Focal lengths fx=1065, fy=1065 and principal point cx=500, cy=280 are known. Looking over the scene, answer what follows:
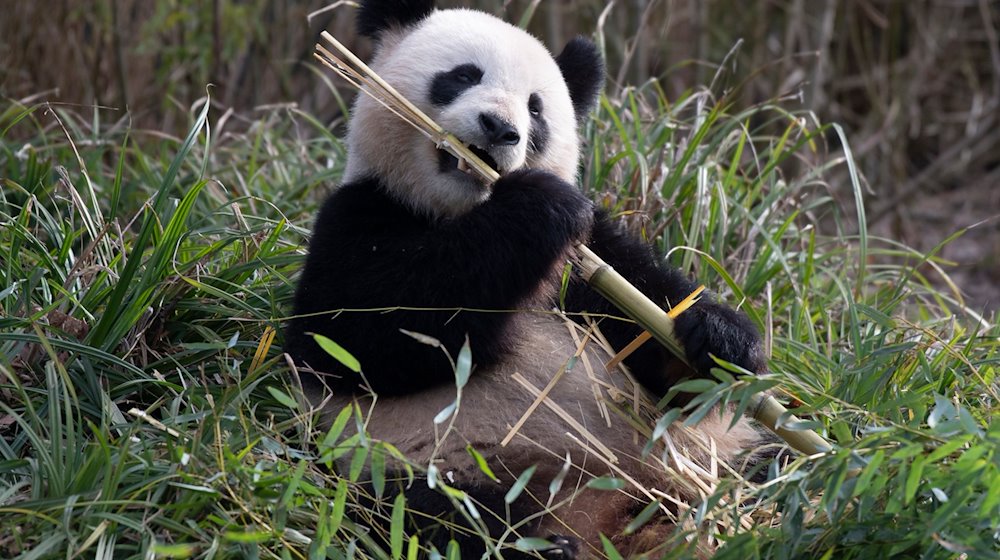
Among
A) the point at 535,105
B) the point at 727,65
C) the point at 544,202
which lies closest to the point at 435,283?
the point at 544,202

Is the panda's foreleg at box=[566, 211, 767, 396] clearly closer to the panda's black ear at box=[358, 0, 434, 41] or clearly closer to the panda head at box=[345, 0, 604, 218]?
the panda head at box=[345, 0, 604, 218]

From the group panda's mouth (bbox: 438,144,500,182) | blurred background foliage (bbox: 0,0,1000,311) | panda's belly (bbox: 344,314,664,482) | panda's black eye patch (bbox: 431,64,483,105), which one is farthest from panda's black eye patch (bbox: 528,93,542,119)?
blurred background foliage (bbox: 0,0,1000,311)

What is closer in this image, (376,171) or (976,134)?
(376,171)

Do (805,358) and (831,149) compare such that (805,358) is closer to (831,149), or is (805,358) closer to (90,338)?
(90,338)

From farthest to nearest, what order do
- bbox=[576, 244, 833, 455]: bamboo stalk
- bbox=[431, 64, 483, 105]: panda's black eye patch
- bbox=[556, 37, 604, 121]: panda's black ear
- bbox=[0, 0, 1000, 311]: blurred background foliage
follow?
1. bbox=[0, 0, 1000, 311]: blurred background foliage
2. bbox=[556, 37, 604, 121]: panda's black ear
3. bbox=[431, 64, 483, 105]: panda's black eye patch
4. bbox=[576, 244, 833, 455]: bamboo stalk

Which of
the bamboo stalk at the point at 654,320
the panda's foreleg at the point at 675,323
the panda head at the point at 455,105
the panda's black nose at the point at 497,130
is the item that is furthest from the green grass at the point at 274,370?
the panda's black nose at the point at 497,130

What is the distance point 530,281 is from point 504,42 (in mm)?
832

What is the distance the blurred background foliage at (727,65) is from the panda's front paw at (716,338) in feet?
6.18

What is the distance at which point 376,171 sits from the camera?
3363 mm

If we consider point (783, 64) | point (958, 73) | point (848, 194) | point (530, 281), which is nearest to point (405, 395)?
point (530, 281)

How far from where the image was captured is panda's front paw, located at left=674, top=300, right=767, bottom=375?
3039 mm

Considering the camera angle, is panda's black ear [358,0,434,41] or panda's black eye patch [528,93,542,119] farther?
panda's black ear [358,0,434,41]

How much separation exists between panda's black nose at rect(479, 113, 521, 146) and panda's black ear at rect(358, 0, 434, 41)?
763 mm

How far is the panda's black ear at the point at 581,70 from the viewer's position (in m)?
3.81
